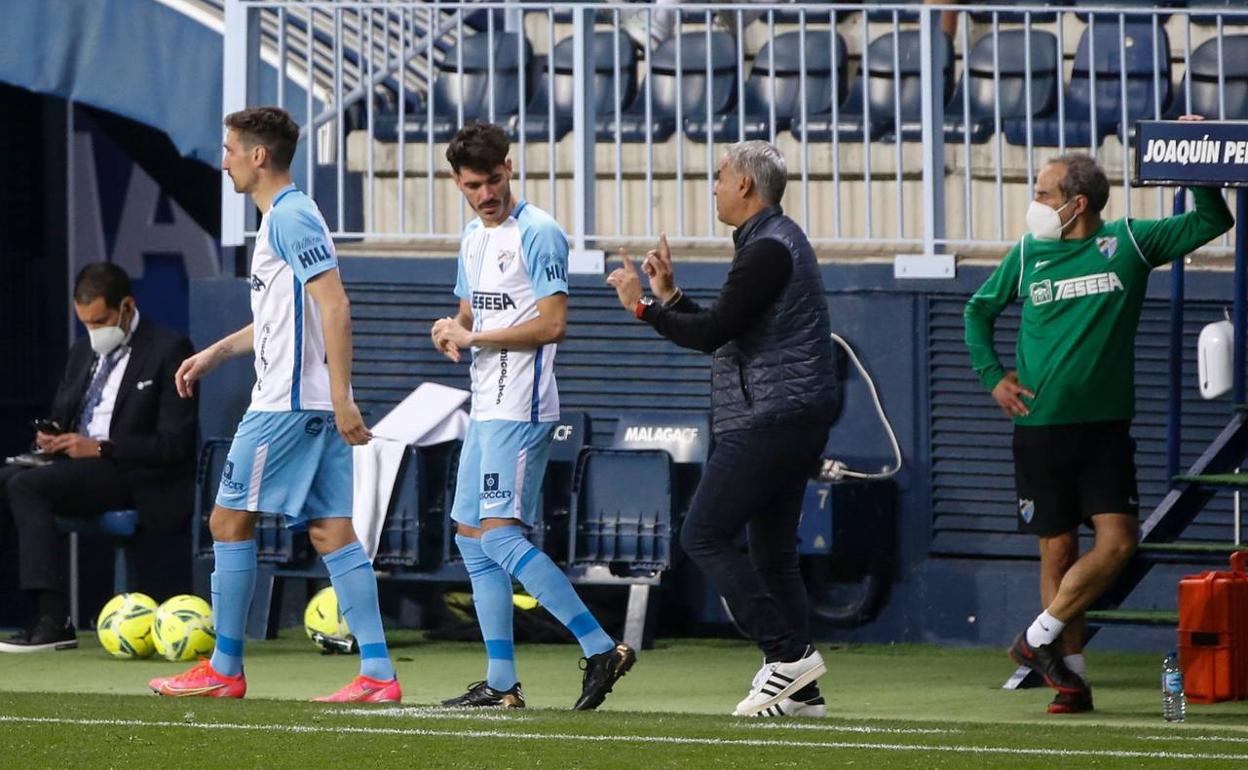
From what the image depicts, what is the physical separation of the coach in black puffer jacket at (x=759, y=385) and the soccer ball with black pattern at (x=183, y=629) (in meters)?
3.15

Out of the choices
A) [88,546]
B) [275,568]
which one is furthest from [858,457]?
[88,546]

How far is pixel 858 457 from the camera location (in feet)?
35.7

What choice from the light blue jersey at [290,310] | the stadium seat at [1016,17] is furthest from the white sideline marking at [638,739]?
the stadium seat at [1016,17]

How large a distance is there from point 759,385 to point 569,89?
17.6 feet

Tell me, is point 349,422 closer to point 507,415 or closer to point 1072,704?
point 507,415

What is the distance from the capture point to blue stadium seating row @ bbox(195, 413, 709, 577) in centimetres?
1059

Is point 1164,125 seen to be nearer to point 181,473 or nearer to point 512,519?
point 512,519

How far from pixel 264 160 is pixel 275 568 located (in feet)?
12.0

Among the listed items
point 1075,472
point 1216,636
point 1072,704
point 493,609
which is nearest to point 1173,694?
point 1072,704

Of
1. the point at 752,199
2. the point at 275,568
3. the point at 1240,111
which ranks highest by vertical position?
the point at 1240,111

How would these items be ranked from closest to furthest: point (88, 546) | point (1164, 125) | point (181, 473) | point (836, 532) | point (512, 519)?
point (512, 519) → point (1164, 125) → point (836, 532) → point (181, 473) → point (88, 546)

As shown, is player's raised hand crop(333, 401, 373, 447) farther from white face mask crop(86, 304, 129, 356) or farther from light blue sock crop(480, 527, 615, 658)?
white face mask crop(86, 304, 129, 356)

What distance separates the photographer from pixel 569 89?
1273 cm

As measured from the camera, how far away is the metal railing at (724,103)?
36.3 feet
